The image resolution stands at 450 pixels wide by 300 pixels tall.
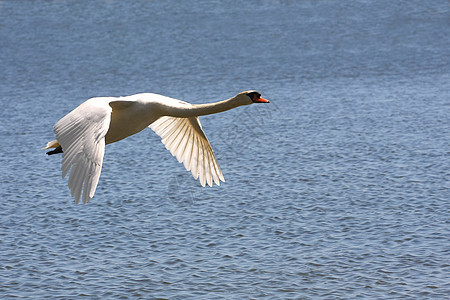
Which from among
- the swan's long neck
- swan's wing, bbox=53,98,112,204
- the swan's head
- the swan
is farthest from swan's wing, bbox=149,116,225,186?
swan's wing, bbox=53,98,112,204

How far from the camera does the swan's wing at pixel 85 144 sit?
9172 mm

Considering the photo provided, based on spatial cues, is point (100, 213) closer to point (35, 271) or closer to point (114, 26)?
point (35, 271)

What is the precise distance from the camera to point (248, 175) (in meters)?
20.2

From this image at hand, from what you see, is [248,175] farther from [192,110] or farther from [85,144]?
[85,144]

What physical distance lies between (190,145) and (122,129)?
7.51 ft

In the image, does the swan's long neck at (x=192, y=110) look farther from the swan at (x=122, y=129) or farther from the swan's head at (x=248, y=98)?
the swan's head at (x=248, y=98)

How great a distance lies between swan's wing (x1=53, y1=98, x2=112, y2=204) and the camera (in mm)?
9172

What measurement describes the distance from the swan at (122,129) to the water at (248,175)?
2293mm

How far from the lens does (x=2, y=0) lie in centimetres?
4944

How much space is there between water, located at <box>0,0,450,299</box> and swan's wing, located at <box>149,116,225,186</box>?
1998 millimetres

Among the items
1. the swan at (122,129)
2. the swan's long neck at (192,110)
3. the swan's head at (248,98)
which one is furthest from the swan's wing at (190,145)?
the swan's head at (248,98)

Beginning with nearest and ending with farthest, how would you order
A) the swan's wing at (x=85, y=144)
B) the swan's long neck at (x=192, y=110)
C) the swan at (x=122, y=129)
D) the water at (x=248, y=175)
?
the swan's wing at (x=85, y=144) < the swan at (x=122, y=129) < the swan's long neck at (x=192, y=110) < the water at (x=248, y=175)

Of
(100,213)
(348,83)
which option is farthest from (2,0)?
(100,213)

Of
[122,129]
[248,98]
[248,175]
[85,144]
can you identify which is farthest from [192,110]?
[248,175]
